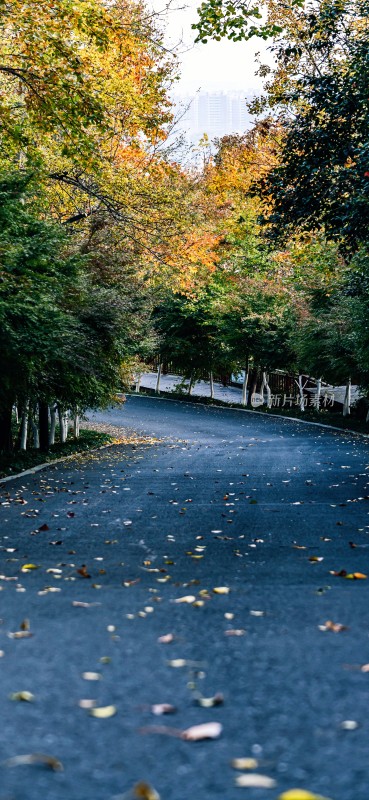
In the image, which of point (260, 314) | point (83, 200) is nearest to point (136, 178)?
point (83, 200)

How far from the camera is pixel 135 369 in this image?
101 ft

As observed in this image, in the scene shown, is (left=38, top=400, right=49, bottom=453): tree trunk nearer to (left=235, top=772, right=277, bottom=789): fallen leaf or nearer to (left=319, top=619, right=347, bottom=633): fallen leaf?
(left=319, top=619, right=347, bottom=633): fallen leaf

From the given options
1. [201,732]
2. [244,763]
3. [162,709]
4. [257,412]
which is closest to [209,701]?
[162,709]

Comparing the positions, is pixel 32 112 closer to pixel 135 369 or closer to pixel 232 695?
pixel 232 695

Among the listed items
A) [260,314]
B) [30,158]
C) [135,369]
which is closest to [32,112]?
[30,158]

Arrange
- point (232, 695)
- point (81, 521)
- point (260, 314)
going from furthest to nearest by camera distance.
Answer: point (260, 314), point (81, 521), point (232, 695)

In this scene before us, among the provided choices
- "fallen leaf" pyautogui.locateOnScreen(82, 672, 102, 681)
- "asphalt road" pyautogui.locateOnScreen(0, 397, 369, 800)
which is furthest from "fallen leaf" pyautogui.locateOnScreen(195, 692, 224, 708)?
"fallen leaf" pyautogui.locateOnScreen(82, 672, 102, 681)

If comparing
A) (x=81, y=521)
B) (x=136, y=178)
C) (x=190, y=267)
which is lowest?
(x=81, y=521)

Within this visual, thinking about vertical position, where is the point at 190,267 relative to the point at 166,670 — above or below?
above

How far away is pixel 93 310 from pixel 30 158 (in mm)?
6419

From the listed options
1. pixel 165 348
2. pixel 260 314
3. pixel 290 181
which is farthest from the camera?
pixel 165 348

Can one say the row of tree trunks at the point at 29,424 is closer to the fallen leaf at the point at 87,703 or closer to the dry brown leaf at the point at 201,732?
the fallen leaf at the point at 87,703

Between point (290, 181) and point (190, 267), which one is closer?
point (290, 181)

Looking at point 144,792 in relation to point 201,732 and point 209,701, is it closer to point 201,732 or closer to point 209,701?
point 201,732
